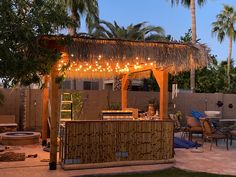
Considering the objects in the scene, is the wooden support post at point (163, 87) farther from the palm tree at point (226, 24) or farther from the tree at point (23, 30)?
the palm tree at point (226, 24)

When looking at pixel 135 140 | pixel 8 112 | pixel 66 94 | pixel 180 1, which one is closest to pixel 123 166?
pixel 135 140

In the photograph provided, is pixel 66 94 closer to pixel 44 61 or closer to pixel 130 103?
pixel 130 103

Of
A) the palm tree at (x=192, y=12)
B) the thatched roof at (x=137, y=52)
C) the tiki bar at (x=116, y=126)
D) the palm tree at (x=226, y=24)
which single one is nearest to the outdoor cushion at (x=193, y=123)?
the tiki bar at (x=116, y=126)

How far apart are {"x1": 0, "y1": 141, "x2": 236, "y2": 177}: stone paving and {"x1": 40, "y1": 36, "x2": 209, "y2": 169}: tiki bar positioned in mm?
297

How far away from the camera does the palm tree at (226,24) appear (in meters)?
33.9

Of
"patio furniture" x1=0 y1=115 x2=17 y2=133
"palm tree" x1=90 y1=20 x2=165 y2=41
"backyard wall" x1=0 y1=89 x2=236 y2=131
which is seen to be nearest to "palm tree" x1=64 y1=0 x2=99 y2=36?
"palm tree" x1=90 y1=20 x2=165 y2=41

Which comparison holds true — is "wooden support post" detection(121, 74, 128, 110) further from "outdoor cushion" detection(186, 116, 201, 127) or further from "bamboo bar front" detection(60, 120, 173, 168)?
"bamboo bar front" detection(60, 120, 173, 168)

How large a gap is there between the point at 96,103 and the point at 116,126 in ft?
22.2

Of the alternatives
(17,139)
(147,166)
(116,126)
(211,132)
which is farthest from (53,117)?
(211,132)

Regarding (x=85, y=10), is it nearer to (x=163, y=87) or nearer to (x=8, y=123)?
(x=8, y=123)

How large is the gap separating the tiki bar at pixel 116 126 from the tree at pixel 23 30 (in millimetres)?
1743

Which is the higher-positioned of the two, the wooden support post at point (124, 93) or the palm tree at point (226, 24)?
the palm tree at point (226, 24)

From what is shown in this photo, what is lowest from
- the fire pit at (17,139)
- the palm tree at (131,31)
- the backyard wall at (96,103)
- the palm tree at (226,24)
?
the fire pit at (17,139)

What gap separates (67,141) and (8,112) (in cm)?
658
